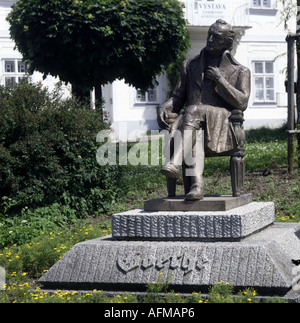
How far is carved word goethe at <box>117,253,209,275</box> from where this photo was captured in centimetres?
546

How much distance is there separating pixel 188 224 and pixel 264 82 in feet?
57.2

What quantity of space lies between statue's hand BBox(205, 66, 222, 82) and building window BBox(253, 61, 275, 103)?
16.1 meters

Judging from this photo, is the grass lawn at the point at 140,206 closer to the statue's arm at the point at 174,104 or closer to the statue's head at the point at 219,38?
the statue's arm at the point at 174,104

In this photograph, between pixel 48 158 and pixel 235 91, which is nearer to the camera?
pixel 235 91

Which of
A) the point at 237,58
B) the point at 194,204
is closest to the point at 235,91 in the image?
the point at 194,204

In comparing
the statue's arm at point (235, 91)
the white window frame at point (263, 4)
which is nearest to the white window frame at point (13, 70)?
the white window frame at point (263, 4)

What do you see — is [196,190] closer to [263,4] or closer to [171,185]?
[171,185]

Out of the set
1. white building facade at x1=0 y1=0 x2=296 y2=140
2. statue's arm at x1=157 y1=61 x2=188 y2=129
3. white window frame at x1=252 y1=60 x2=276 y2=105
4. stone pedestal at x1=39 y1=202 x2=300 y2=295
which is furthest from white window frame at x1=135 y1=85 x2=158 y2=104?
stone pedestal at x1=39 y1=202 x2=300 y2=295

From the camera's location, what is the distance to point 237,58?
21953 millimetres

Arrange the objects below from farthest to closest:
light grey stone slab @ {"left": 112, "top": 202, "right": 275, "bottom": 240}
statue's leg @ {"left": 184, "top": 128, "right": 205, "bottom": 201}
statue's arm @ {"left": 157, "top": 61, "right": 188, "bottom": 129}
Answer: statue's arm @ {"left": 157, "top": 61, "right": 188, "bottom": 129} < statue's leg @ {"left": 184, "top": 128, "right": 205, "bottom": 201} < light grey stone slab @ {"left": 112, "top": 202, "right": 275, "bottom": 240}

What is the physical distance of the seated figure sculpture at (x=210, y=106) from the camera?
20.3ft

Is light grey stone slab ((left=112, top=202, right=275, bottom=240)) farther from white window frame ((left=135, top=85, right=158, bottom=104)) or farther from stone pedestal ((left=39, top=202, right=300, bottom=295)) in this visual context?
white window frame ((left=135, top=85, right=158, bottom=104))
